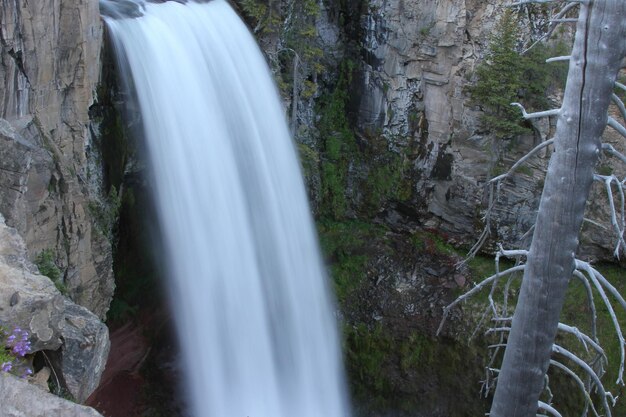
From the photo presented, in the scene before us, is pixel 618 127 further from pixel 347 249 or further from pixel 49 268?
pixel 347 249

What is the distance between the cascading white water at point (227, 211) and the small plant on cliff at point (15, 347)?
16.0 feet

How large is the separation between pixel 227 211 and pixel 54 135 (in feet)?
9.98

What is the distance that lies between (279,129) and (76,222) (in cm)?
443

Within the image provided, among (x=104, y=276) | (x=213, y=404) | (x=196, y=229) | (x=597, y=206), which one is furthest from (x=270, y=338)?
(x=597, y=206)

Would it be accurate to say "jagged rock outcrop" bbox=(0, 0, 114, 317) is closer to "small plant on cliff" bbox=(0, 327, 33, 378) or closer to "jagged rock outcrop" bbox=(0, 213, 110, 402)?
"jagged rock outcrop" bbox=(0, 213, 110, 402)

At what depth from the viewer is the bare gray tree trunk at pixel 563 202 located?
314cm

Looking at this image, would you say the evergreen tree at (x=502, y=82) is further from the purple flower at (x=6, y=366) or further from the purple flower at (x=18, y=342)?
the purple flower at (x=6, y=366)

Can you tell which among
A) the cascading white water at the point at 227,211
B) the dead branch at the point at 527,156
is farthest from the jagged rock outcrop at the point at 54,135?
the dead branch at the point at 527,156

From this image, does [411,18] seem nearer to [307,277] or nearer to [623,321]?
[307,277]

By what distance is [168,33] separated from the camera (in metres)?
9.41

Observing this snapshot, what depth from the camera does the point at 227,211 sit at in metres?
9.82

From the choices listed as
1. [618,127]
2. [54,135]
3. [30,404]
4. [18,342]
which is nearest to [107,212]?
[54,135]

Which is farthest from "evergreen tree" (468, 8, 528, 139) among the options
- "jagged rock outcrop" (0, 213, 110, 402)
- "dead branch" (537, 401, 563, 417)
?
"jagged rock outcrop" (0, 213, 110, 402)

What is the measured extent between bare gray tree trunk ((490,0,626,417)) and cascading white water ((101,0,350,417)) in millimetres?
6398
